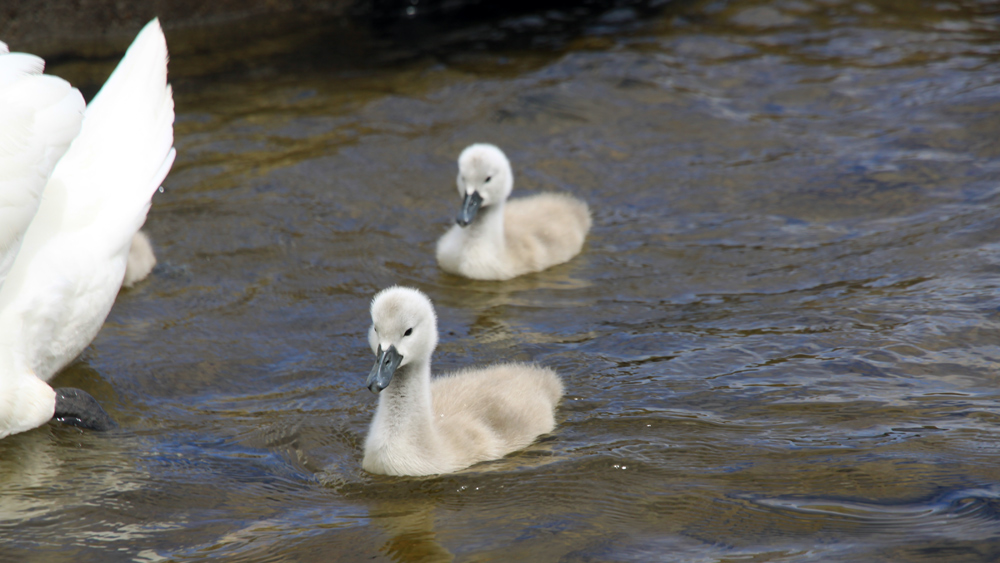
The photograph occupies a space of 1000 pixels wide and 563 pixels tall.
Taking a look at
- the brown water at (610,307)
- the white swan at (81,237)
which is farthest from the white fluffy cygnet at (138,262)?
the white swan at (81,237)

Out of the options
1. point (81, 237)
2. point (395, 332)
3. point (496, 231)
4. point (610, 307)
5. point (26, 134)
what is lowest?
point (610, 307)

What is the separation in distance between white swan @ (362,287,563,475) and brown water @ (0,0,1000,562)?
11cm

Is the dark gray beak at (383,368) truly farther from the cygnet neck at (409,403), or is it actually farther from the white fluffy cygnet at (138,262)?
the white fluffy cygnet at (138,262)

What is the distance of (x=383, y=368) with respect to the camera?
400cm

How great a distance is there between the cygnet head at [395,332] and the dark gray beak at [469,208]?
200cm

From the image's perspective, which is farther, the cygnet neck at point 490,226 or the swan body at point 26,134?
the cygnet neck at point 490,226

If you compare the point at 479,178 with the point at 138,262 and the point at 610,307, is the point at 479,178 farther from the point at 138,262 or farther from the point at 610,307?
the point at 138,262

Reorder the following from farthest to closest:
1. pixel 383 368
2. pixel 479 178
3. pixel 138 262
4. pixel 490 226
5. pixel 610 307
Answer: pixel 490 226 → pixel 479 178 → pixel 138 262 → pixel 610 307 → pixel 383 368

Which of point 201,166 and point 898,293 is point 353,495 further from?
point 201,166

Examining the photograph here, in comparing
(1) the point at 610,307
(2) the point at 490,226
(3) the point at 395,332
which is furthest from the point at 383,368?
(2) the point at 490,226

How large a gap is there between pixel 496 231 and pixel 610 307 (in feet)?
3.25

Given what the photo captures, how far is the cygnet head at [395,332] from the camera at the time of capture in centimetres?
400

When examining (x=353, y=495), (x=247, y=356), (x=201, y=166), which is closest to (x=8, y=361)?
(x=247, y=356)

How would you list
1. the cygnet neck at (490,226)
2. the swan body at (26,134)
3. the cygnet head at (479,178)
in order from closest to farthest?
the swan body at (26,134), the cygnet head at (479,178), the cygnet neck at (490,226)
